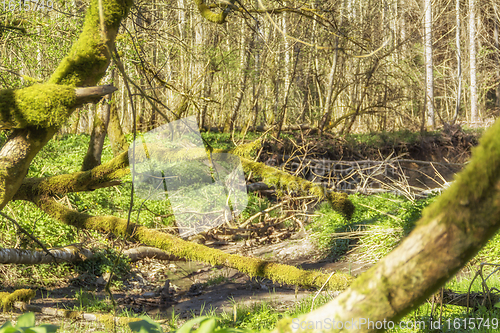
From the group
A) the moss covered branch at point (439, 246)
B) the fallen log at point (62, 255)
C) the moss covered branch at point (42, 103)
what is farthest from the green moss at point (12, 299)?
the moss covered branch at point (439, 246)

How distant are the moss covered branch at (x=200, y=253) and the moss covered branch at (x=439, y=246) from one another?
2629 mm

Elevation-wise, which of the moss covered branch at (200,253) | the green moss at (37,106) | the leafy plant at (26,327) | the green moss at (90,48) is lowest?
the moss covered branch at (200,253)

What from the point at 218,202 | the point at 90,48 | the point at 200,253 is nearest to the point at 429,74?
the point at 218,202

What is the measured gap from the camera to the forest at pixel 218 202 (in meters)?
1.18

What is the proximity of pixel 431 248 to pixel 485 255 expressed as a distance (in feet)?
17.0

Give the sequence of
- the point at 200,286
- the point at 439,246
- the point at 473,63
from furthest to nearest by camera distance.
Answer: the point at 473,63, the point at 200,286, the point at 439,246

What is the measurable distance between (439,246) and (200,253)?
359cm

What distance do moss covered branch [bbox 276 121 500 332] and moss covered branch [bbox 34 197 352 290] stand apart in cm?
263

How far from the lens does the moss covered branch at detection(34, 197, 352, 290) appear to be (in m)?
3.80

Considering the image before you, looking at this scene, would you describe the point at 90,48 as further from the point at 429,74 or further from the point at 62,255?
the point at 429,74

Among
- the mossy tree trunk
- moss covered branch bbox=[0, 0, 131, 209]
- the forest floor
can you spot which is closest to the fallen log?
the forest floor

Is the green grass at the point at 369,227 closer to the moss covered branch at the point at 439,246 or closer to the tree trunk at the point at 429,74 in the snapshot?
the moss covered branch at the point at 439,246

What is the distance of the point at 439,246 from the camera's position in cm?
104

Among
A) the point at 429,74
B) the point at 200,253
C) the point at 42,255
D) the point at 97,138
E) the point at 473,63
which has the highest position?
the point at 473,63
